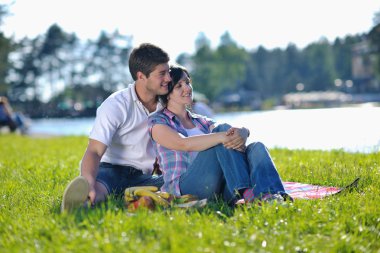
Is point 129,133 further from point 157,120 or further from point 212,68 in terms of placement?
point 212,68

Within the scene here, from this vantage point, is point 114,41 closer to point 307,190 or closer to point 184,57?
point 184,57

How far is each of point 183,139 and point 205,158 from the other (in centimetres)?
20

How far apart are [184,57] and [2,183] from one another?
7001cm

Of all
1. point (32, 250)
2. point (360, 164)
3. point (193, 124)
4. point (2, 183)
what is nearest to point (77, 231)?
point (32, 250)

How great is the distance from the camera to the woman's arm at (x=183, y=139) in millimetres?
3854

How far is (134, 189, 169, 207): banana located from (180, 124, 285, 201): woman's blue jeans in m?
0.26

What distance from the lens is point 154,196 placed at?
390 centimetres

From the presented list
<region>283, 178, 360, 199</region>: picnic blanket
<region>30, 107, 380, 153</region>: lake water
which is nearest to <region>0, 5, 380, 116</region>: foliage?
<region>30, 107, 380, 153</region>: lake water

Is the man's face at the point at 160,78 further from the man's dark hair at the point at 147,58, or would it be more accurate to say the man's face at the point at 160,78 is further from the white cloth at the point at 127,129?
the white cloth at the point at 127,129

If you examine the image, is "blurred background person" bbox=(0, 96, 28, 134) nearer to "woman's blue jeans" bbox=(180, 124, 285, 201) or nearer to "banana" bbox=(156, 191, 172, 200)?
"banana" bbox=(156, 191, 172, 200)

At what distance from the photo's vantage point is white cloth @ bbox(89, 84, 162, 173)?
4.33 meters

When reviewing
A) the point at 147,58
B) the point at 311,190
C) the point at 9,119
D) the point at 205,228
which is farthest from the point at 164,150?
the point at 9,119

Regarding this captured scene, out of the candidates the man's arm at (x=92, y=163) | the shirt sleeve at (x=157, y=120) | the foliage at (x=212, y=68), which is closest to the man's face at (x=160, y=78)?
the shirt sleeve at (x=157, y=120)

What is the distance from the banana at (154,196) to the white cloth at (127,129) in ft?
1.62
